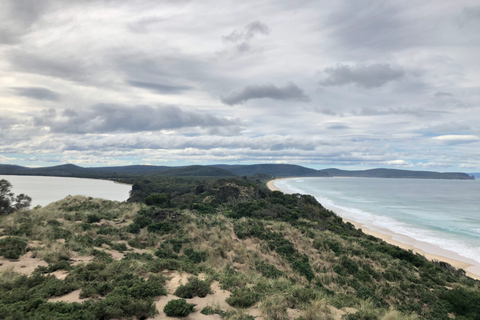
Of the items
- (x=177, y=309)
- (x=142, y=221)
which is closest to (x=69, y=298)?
(x=177, y=309)

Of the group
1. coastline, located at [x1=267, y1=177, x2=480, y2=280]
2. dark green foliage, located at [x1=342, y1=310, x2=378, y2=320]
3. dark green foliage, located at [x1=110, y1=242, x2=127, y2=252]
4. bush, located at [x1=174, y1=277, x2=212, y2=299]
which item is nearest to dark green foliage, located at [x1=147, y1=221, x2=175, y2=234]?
dark green foliage, located at [x1=110, y1=242, x2=127, y2=252]

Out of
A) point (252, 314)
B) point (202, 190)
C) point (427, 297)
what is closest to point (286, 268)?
point (427, 297)

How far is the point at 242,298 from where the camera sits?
31.1ft

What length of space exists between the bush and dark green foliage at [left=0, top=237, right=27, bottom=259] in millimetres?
8733

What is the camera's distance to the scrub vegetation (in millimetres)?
8508

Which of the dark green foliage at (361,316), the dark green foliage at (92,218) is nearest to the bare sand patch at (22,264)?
the dark green foliage at (92,218)

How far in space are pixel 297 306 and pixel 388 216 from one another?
6834cm

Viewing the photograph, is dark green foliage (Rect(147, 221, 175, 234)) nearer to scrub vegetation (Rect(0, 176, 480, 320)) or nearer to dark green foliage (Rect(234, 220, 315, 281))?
scrub vegetation (Rect(0, 176, 480, 320))

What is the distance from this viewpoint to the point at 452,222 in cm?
5934

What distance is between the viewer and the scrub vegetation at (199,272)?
8.51 metres

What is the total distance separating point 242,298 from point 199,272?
4418 millimetres

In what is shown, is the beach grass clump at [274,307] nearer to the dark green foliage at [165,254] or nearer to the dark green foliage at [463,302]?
the dark green foliage at [165,254]

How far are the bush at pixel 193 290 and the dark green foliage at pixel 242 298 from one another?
101cm

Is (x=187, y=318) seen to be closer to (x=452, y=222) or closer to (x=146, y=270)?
(x=146, y=270)
